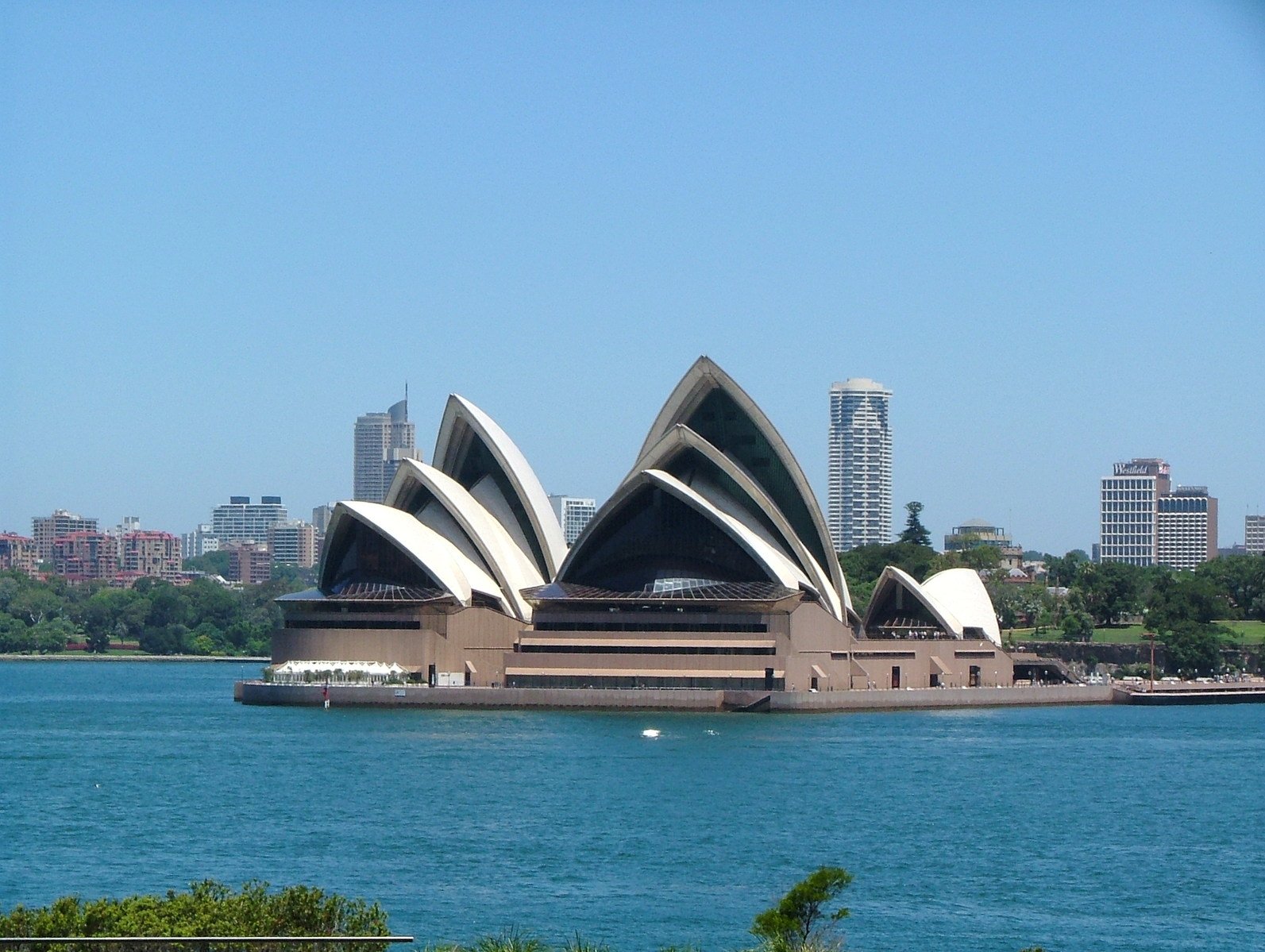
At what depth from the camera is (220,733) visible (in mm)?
62500

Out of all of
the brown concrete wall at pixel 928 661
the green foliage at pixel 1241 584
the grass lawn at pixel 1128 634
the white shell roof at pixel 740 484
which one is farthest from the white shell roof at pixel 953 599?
the green foliage at pixel 1241 584

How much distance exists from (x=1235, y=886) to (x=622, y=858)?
1024 centimetres

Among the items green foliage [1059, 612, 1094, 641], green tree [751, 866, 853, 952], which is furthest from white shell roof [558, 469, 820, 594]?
green tree [751, 866, 853, 952]

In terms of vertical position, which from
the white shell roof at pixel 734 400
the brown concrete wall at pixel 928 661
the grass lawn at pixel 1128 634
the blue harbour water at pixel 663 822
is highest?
the white shell roof at pixel 734 400

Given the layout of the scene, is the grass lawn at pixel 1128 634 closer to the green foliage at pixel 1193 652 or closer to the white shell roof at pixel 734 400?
the green foliage at pixel 1193 652

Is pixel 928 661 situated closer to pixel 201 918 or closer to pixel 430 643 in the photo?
pixel 430 643

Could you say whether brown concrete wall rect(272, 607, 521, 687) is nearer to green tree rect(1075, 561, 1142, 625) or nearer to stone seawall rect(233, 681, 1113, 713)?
stone seawall rect(233, 681, 1113, 713)

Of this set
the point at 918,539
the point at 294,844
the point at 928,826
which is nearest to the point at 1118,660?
the point at 918,539

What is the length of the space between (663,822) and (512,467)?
35864 millimetres

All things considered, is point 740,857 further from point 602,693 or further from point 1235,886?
point 602,693

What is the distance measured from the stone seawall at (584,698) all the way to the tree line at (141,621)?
7085 centimetres

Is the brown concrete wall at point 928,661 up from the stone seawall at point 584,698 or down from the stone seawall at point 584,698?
up

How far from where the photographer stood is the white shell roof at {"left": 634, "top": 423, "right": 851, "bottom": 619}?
7319cm

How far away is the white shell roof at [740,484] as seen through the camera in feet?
240
